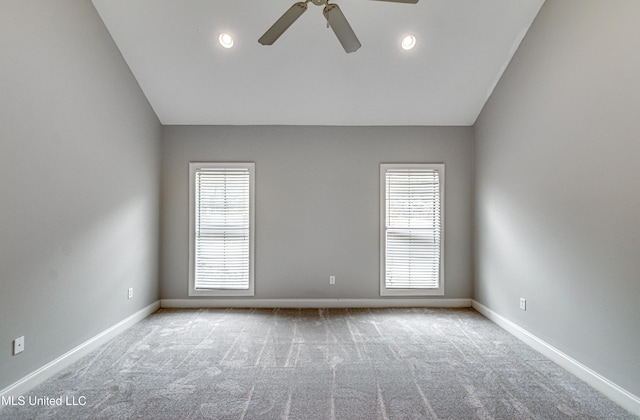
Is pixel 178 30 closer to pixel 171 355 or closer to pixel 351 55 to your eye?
pixel 351 55

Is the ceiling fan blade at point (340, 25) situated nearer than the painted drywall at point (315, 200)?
Yes

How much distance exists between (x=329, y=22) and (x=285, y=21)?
1.09ft

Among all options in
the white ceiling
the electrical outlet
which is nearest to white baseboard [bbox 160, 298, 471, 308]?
the electrical outlet

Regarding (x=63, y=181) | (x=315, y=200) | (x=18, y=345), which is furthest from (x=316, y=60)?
(x=18, y=345)

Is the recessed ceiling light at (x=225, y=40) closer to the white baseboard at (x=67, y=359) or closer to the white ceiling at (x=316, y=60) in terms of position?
the white ceiling at (x=316, y=60)

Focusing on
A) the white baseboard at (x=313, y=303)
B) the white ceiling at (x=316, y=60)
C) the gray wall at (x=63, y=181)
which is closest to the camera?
the gray wall at (x=63, y=181)

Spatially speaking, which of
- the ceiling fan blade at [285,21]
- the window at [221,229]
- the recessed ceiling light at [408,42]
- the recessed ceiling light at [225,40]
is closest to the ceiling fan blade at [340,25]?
the ceiling fan blade at [285,21]

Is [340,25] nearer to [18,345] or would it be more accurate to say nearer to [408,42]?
[408,42]

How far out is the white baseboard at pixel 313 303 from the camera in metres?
4.84

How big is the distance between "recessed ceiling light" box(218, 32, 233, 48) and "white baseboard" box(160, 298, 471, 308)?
129 inches

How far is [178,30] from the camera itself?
3.59 m

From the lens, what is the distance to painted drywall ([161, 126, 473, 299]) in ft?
16.0

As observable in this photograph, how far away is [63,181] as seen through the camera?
9.71ft

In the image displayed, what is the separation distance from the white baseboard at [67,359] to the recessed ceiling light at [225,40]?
3.31m
